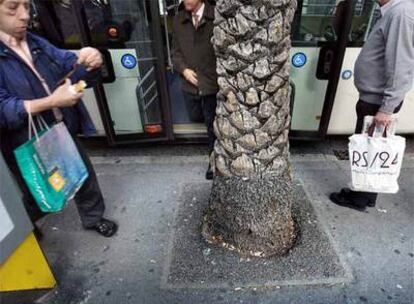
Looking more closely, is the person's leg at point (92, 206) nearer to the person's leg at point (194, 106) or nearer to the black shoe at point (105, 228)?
the black shoe at point (105, 228)

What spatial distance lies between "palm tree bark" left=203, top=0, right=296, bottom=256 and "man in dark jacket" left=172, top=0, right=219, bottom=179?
0.82m

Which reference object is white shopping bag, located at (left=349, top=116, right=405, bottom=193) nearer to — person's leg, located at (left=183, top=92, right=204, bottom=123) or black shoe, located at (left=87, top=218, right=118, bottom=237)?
person's leg, located at (left=183, top=92, right=204, bottom=123)

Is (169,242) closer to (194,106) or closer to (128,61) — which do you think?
(194,106)

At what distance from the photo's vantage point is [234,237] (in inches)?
92.2

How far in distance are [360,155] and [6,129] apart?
95.8 inches

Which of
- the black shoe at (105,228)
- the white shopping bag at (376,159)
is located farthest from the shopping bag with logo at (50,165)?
the white shopping bag at (376,159)

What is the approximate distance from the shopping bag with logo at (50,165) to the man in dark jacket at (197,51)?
1.23 metres

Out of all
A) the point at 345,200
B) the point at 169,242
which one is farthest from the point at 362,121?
the point at 169,242

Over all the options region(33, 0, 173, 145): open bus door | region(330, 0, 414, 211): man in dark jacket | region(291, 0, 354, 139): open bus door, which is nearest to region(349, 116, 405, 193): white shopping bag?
region(330, 0, 414, 211): man in dark jacket

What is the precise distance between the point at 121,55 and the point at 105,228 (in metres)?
1.72

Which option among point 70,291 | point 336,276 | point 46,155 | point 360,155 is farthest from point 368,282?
point 46,155

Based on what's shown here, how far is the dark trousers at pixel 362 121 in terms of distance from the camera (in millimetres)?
2471

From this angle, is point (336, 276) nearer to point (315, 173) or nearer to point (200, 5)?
point (315, 173)

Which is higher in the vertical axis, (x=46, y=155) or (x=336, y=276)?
(x=46, y=155)
